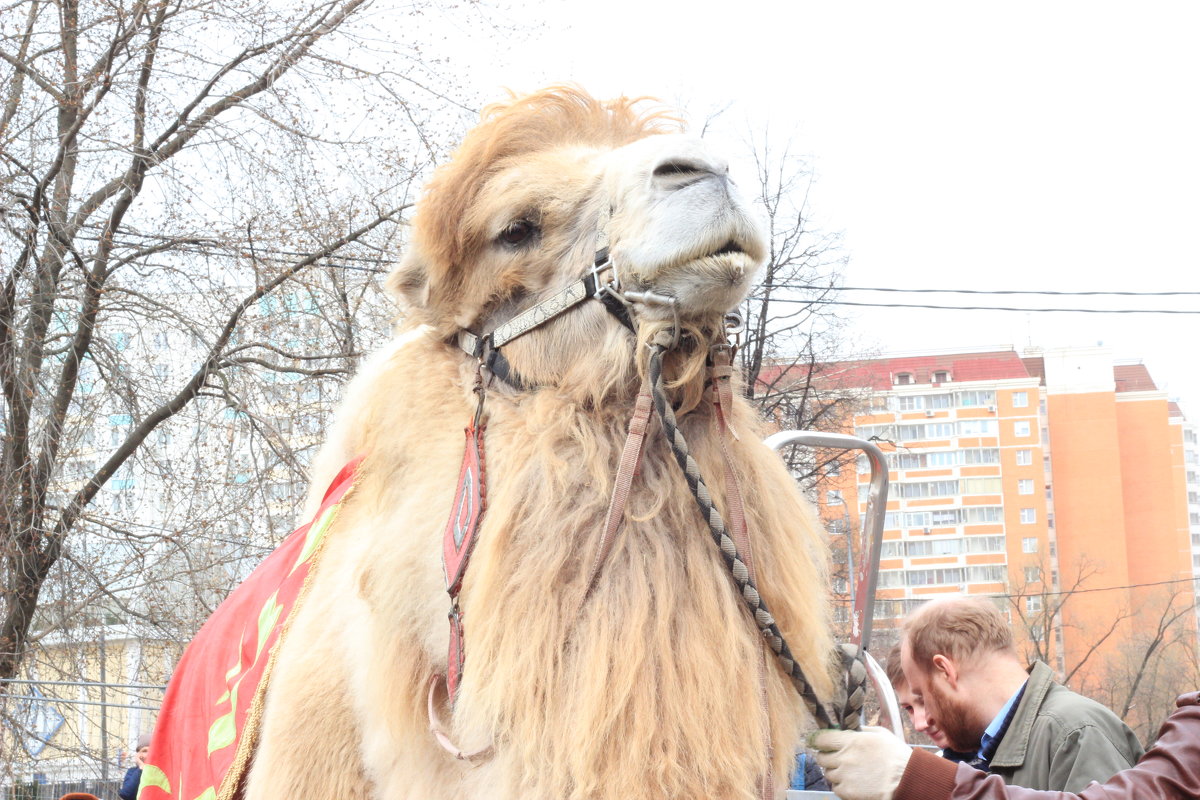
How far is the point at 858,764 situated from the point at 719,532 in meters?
0.54

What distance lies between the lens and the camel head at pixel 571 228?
1835mm

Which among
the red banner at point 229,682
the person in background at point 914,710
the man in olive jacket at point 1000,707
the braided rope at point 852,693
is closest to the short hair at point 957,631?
the man in olive jacket at point 1000,707

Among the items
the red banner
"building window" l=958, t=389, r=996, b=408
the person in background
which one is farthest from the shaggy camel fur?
"building window" l=958, t=389, r=996, b=408

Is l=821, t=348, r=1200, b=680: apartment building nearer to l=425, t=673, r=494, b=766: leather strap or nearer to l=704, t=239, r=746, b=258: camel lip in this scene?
l=704, t=239, r=746, b=258: camel lip

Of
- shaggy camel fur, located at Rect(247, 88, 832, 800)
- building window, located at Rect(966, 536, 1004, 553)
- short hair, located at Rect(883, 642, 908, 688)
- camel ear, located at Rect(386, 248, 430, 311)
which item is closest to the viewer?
shaggy camel fur, located at Rect(247, 88, 832, 800)

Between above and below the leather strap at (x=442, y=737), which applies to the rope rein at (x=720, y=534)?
above

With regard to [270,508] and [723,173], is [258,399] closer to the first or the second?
[270,508]

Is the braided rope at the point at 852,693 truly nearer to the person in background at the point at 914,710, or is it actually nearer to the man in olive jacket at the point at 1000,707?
the man in olive jacket at the point at 1000,707

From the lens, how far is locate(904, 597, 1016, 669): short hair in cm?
319

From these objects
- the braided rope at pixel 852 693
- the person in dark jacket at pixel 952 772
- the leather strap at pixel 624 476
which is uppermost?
the leather strap at pixel 624 476

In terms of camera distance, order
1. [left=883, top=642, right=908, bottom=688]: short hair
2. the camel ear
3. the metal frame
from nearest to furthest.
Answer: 1. the camel ear
2. the metal frame
3. [left=883, top=642, right=908, bottom=688]: short hair

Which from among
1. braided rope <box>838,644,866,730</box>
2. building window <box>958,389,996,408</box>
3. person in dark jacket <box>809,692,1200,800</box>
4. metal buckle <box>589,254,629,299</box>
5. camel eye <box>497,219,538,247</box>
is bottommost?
person in dark jacket <box>809,692,1200,800</box>

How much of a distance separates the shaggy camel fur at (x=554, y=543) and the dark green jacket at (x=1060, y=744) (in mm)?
1071

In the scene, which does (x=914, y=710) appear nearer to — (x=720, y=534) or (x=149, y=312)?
(x=720, y=534)
